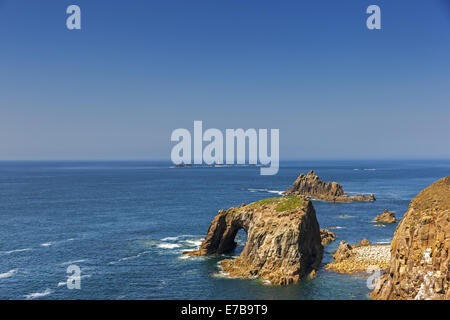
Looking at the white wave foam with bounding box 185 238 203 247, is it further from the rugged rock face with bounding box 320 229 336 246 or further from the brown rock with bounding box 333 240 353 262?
the brown rock with bounding box 333 240 353 262

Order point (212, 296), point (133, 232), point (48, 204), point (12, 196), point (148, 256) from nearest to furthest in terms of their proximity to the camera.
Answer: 1. point (212, 296)
2. point (148, 256)
3. point (133, 232)
4. point (48, 204)
5. point (12, 196)

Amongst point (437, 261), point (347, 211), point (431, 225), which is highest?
point (431, 225)

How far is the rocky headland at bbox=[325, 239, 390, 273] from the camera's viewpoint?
6351cm

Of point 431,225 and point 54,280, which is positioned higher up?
point 431,225

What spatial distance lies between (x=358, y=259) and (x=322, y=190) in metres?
110

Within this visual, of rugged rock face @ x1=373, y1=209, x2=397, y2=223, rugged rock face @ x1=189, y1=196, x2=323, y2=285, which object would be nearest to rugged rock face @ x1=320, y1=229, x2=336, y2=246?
rugged rock face @ x1=189, y1=196, x2=323, y2=285

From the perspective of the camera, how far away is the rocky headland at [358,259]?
6351cm

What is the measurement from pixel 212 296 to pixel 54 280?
100 feet

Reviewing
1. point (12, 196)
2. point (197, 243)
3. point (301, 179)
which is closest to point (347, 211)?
point (301, 179)

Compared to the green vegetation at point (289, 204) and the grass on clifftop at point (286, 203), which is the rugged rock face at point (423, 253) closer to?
the green vegetation at point (289, 204)

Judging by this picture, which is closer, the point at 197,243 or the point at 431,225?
the point at 431,225

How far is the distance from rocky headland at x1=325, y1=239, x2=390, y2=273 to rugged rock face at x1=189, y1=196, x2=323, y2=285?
12.5 feet

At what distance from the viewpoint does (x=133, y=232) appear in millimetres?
97750
